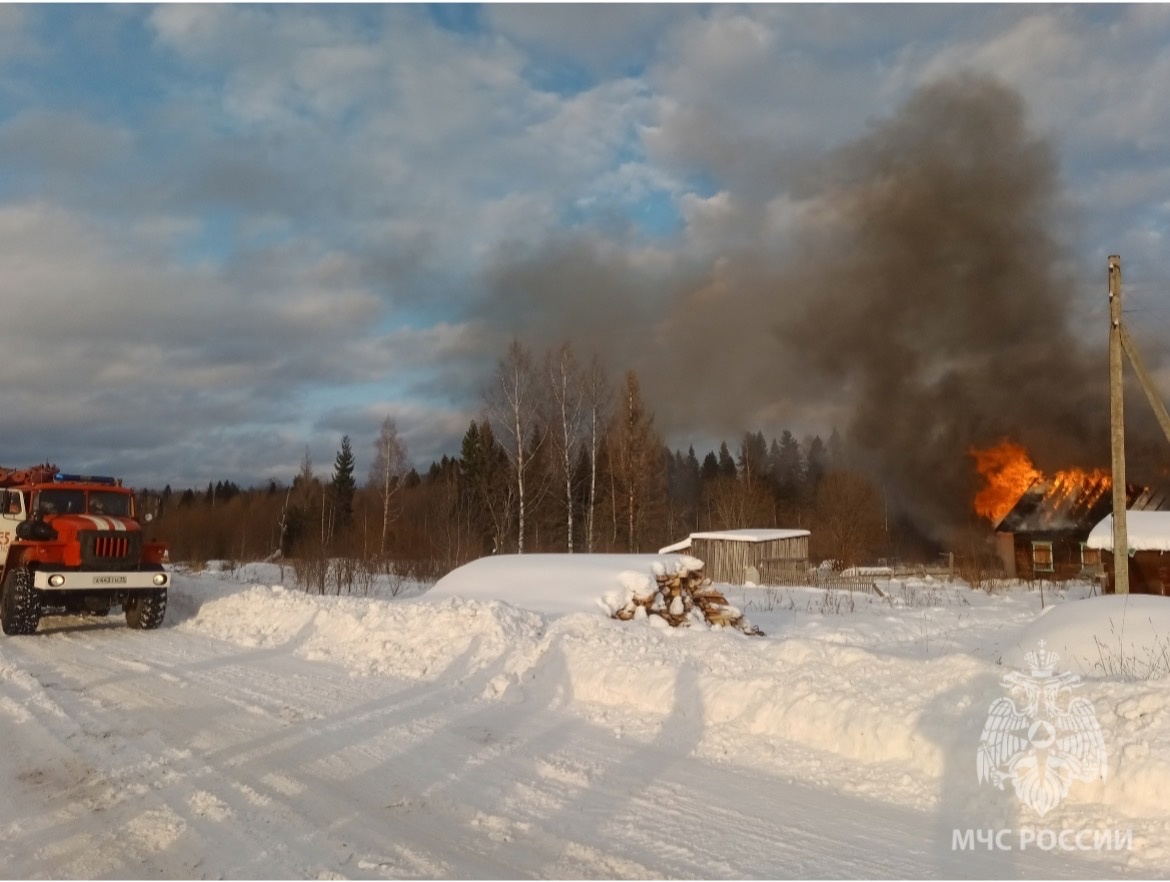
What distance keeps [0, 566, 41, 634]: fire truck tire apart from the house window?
122 ft

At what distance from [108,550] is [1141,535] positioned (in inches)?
994

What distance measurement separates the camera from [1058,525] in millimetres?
35000

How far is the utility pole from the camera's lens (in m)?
15.6

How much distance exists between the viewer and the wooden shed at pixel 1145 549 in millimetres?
22484

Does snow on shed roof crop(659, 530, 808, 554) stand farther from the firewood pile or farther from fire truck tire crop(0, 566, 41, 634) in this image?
fire truck tire crop(0, 566, 41, 634)

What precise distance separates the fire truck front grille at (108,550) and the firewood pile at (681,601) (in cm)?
871

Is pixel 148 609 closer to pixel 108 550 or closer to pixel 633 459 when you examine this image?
pixel 108 550

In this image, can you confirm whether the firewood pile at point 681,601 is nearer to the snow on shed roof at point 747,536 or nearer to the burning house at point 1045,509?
the snow on shed roof at point 747,536

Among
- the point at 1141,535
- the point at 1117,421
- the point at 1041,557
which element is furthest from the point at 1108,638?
the point at 1041,557

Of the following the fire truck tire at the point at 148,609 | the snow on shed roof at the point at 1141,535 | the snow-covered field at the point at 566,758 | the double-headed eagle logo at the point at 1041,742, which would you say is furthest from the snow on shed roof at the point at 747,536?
the double-headed eagle logo at the point at 1041,742

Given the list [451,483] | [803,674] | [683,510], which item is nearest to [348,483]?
[451,483]

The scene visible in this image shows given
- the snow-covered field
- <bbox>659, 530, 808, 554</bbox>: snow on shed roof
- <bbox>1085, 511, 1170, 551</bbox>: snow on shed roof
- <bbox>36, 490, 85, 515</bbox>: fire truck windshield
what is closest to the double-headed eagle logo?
the snow-covered field

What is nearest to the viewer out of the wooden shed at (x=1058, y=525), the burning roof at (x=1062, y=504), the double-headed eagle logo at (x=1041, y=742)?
the double-headed eagle logo at (x=1041, y=742)

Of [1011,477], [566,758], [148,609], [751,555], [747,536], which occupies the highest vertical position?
[1011,477]
